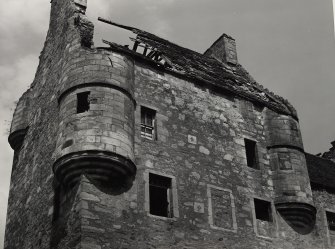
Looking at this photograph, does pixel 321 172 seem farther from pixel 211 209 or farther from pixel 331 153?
pixel 211 209

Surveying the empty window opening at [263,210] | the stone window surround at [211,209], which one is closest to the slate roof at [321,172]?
the empty window opening at [263,210]

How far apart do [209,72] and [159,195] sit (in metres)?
5.88

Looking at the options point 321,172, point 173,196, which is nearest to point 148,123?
point 173,196

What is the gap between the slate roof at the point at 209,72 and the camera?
17.4 metres

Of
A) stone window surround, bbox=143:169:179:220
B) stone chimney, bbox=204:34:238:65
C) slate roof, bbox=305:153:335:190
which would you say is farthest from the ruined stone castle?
stone chimney, bbox=204:34:238:65

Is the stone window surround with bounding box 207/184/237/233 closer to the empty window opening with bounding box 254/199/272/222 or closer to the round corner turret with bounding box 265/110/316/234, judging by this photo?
the empty window opening with bounding box 254/199/272/222

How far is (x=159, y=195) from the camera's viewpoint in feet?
47.6

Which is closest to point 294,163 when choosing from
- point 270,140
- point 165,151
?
point 270,140

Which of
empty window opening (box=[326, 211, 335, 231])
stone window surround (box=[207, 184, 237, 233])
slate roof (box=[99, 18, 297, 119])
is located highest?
slate roof (box=[99, 18, 297, 119])

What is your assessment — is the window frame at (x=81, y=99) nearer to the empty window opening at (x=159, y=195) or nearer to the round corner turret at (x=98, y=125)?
the round corner turret at (x=98, y=125)

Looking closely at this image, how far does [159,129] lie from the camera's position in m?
15.3

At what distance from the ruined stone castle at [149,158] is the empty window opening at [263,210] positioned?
4cm

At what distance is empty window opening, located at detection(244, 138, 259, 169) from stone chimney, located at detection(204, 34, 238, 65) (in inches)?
231

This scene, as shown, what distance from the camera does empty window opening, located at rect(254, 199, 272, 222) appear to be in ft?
53.4
